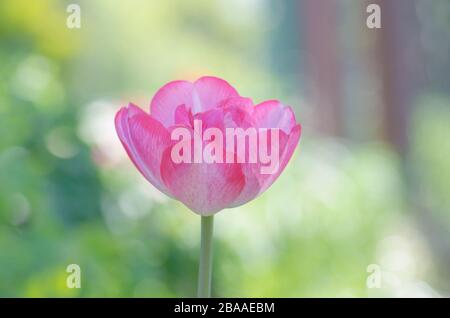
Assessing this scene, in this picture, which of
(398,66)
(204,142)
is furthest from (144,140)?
(398,66)

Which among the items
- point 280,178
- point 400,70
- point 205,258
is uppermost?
point 400,70

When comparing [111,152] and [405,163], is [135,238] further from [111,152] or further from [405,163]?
[405,163]

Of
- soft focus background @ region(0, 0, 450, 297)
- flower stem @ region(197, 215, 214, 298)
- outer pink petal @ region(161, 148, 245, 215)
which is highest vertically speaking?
soft focus background @ region(0, 0, 450, 297)

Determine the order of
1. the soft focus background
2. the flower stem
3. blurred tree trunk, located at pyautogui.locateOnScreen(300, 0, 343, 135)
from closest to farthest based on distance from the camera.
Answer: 1. the flower stem
2. the soft focus background
3. blurred tree trunk, located at pyautogui.locateOnScreen(300, 0, 343, 135)

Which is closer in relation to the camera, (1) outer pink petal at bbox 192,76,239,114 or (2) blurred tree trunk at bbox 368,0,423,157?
(1) outer pink petal at bbox 192,76,239,114

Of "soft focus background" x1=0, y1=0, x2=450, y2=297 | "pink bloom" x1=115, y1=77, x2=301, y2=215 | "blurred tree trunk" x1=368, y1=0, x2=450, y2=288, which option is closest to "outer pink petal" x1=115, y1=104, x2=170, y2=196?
"pink bloom" x1=115, y1=77, x2=301, y2=215

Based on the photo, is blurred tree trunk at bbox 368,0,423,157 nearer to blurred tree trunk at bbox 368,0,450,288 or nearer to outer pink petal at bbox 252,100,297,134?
blurred tree trunk at bbox 368,0,450,288

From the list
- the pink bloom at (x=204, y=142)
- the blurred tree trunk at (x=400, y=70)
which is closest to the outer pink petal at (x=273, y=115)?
the pink bloom at (x=204, y=142)

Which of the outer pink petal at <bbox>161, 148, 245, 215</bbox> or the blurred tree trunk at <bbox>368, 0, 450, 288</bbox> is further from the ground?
the blurred tree trunk at <bbox>368, 0, 450, 288</bbox>

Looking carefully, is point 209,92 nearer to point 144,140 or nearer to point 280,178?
point 144,140
